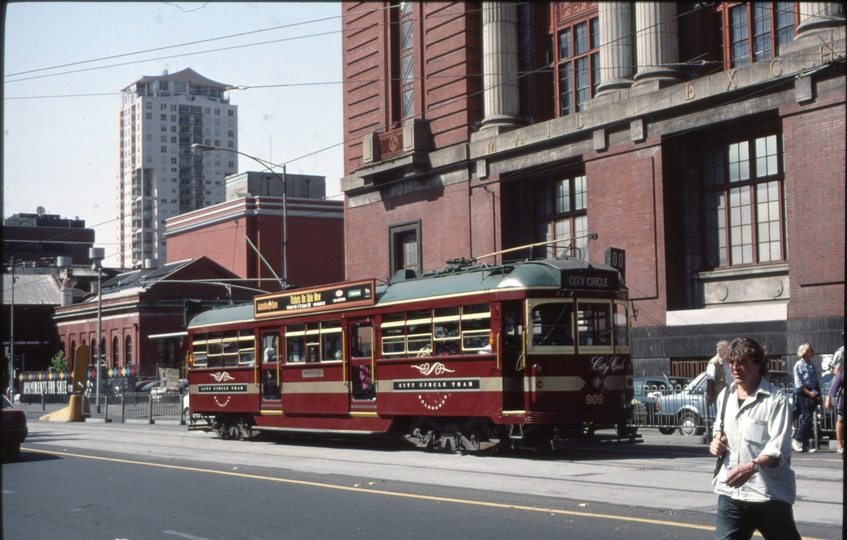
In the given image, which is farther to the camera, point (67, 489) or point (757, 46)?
point (757, 46)

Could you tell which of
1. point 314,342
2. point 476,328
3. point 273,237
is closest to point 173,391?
point 314,342

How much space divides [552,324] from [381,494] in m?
5.63

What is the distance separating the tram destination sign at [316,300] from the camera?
19500 mm

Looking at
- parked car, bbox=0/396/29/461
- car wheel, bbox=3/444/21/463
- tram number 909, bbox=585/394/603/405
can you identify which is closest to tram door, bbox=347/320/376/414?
tram number 909, bbox=585/394/603/405

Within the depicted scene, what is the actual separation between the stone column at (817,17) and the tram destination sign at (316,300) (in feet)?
41.1

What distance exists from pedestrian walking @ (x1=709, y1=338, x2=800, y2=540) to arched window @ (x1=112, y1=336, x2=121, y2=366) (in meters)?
68.5

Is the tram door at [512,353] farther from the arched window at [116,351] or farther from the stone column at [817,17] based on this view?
the arched window at [116,351]

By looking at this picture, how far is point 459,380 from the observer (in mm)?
17422

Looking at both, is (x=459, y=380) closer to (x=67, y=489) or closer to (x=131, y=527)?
(x=67, y=489)

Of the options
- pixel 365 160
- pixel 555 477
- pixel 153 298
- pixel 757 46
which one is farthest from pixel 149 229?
pixel 555 477

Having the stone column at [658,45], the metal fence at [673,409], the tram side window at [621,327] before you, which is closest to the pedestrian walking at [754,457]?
the tram side window at [621,327]

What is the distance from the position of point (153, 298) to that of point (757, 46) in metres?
49.3

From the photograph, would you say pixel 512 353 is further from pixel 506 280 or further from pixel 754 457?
pixel 754 457

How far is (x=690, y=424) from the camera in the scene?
2111 centimetres
